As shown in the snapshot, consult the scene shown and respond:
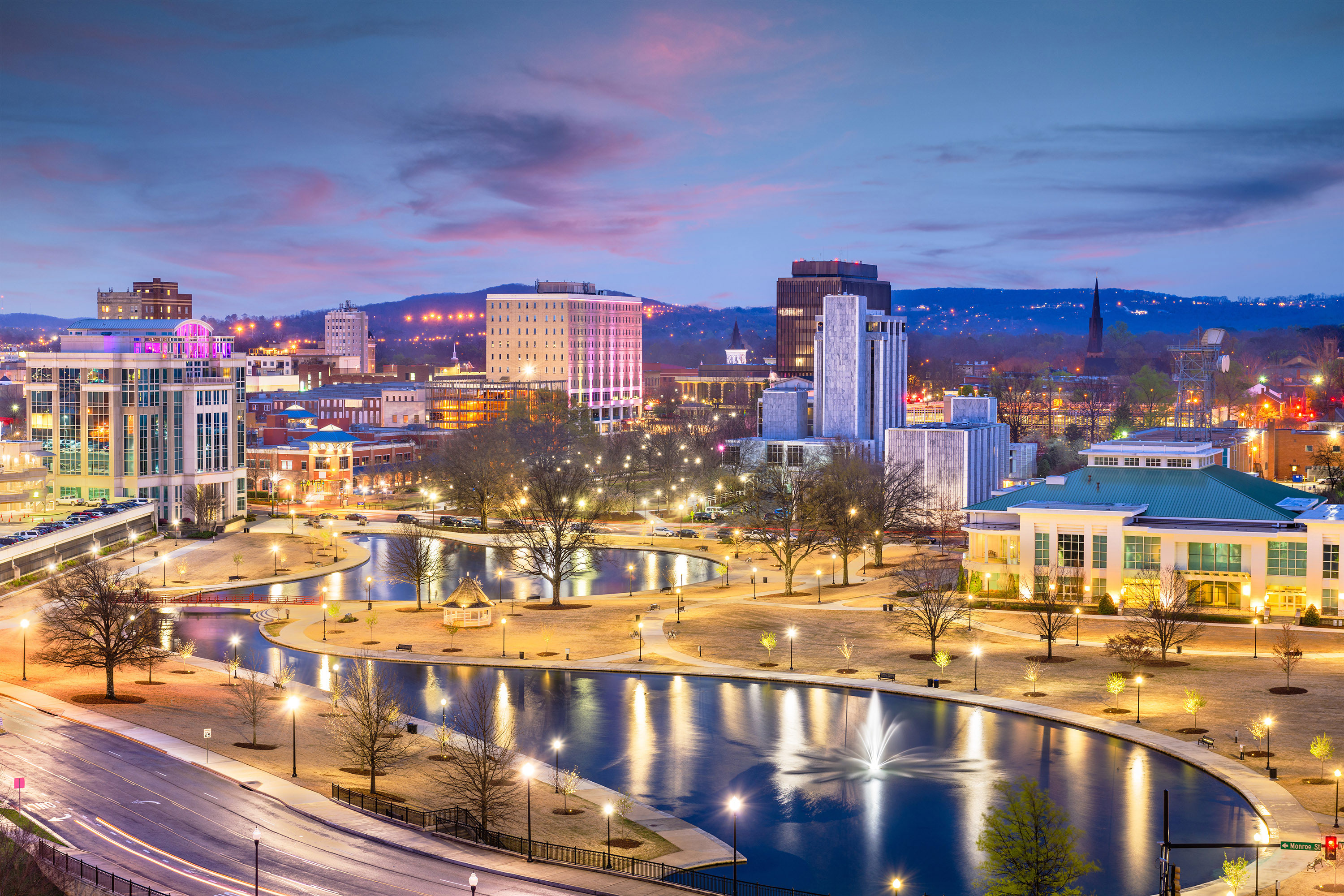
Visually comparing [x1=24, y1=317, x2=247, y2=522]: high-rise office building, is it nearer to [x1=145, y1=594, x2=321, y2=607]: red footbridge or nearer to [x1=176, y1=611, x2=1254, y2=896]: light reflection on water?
[x1=145, y1=594, x2=321, y2=607]: red footbridge

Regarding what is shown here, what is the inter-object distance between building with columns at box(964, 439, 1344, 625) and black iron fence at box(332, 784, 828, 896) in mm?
51650

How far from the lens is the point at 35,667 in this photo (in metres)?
73.1

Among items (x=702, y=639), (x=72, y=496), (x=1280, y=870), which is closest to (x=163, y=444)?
(x=72, y=496)

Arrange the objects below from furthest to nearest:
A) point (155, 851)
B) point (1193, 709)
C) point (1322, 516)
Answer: point (1322, 516) < point (1193, 709) < point (155, 851)

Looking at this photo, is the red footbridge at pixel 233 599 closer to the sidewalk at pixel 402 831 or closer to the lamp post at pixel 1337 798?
the sidewalk at pixel 402 831

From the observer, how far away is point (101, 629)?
69.2m

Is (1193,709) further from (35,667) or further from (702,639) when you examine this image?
(35,667)

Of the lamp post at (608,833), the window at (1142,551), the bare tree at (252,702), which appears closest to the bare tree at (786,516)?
the window at (1142,551)

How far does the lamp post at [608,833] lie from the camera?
1770 inches

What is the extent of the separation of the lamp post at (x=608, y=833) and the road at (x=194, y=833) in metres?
3.75

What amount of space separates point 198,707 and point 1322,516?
228 ft

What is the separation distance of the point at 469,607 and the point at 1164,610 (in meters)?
42.8

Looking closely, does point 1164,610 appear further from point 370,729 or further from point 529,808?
point 370,729

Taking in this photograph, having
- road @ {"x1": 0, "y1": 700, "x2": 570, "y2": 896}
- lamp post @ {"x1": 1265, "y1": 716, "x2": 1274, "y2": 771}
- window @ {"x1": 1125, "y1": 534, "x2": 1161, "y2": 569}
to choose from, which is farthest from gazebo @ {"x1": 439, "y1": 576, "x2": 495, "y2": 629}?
lamp post @ {"x1": 1265, "y1": 716, "x2": 1274, "y2": 771}
